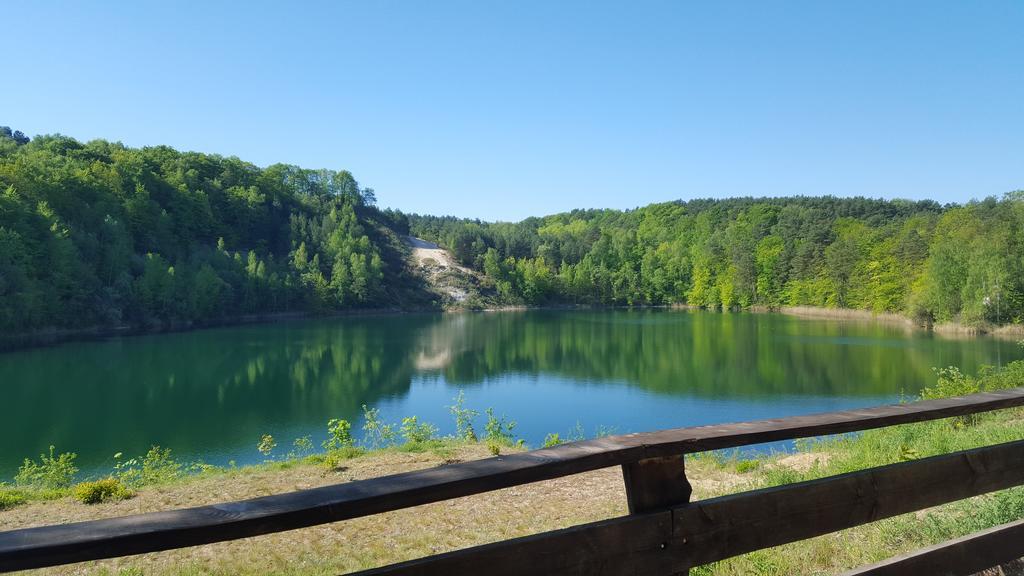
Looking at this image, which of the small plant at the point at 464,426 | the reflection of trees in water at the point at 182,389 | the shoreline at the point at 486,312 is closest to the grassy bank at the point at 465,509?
the small plant at the point at 464,426

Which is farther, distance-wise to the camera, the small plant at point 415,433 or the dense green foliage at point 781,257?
the dense green foliage at point 781,257

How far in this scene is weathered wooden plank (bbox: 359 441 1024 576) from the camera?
4.94ft

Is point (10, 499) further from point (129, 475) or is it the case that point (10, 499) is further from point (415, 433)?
point (415, 433)

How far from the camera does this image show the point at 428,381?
105 feet

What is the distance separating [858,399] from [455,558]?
27377 millimetres

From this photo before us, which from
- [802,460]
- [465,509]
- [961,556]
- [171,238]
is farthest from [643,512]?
[171,238]

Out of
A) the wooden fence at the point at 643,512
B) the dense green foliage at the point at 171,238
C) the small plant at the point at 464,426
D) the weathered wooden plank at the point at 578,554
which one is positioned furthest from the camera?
the dense green foliage at the point at 171,238

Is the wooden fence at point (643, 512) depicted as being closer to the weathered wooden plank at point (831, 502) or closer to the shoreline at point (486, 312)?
the weathered wooden plank at point (831, 502)

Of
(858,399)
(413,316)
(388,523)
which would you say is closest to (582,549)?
(388,523)

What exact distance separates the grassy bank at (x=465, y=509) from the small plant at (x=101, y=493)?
5 cm

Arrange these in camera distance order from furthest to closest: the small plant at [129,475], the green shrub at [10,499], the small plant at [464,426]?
the small plant at [464,426] < the small plant at [129,475] < the green shrub at [10,499]

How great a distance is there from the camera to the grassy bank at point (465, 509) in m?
3.16

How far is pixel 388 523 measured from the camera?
7.09 meters

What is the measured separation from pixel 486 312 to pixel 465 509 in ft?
276
